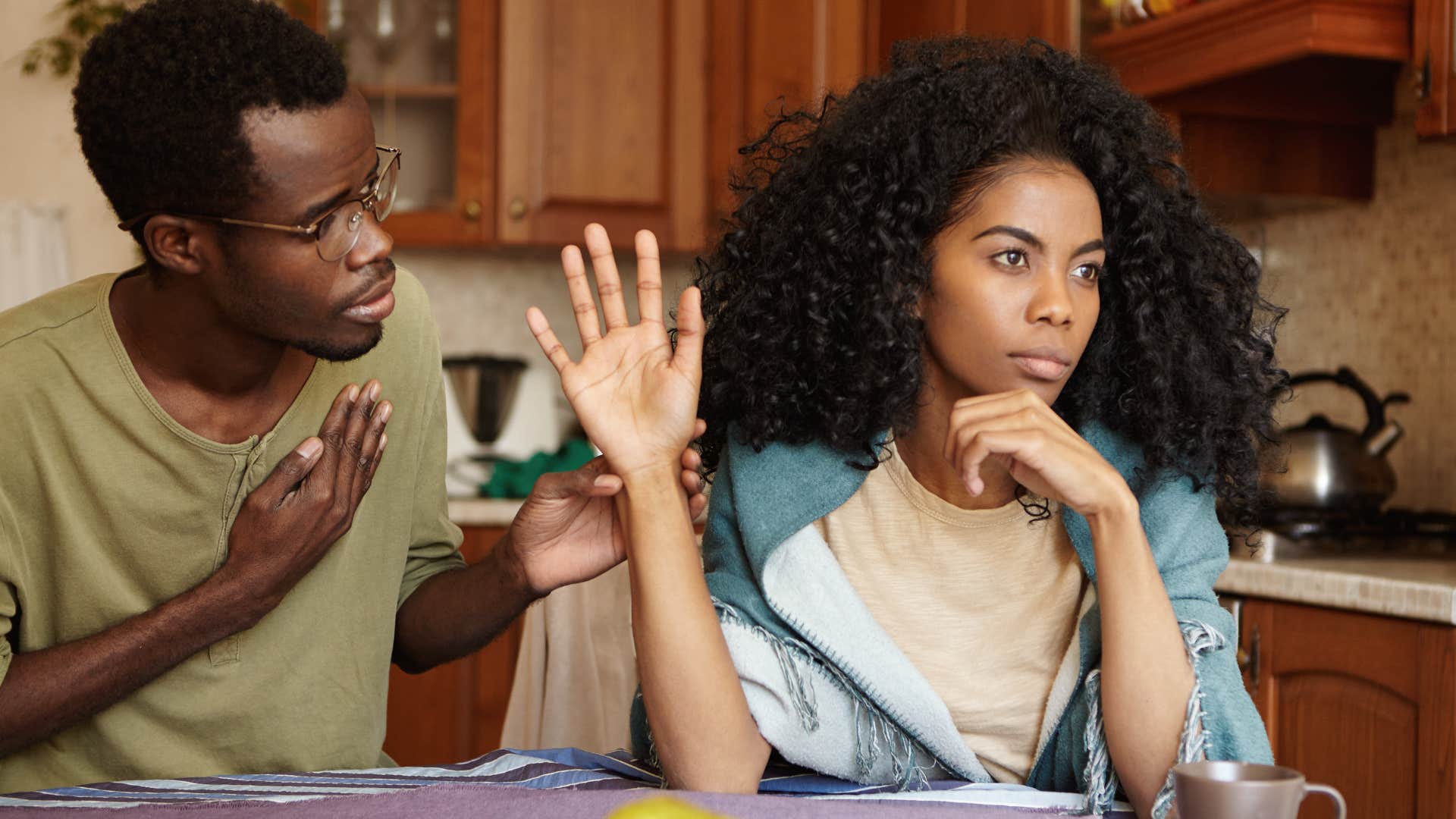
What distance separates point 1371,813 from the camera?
6.31 ft

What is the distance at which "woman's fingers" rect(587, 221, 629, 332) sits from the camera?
109 centimetres

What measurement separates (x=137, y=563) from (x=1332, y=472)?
5.75 feet

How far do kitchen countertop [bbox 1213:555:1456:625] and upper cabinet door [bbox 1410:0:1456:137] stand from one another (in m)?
0.67

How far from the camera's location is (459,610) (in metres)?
1.36

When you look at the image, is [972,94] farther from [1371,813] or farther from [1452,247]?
[1452,247]

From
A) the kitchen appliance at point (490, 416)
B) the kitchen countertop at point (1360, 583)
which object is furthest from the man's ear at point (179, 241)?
the kitchen appliance at point (490, 416)

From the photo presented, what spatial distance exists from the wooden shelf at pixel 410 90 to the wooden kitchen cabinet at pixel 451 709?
112cm

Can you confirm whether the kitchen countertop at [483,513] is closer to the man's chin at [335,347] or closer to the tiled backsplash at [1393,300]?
the tiled backsplash at [1393,300]

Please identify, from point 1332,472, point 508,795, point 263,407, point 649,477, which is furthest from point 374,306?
point 1332,472

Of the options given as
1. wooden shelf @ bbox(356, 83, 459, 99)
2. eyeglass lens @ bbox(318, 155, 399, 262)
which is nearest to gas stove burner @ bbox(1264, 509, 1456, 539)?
eyeglass lens @ bbox(318, 155, 399, 262)

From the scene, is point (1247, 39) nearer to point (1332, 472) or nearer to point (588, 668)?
point (1332, 472)

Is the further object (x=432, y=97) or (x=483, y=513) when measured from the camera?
(x=432, y=97)

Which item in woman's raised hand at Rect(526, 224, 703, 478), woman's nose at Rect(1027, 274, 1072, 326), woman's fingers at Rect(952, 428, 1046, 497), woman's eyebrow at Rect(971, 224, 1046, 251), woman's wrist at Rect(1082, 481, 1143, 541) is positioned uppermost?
woman's eyebrow at Rect(971, 224, 1046, 251)

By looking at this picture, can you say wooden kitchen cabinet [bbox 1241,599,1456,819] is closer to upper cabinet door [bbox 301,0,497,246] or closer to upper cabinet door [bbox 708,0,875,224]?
upper cabinet door [bbox 708,0,875,224]
